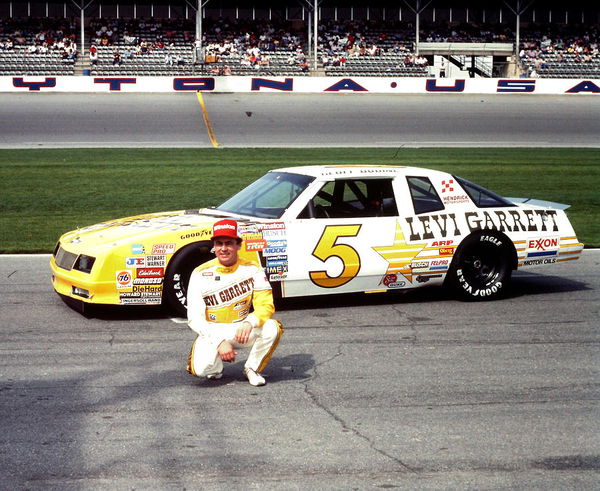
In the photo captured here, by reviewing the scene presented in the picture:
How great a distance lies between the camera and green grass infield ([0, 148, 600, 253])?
1555cm

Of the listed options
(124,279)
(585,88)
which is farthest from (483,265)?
→ (585,88)

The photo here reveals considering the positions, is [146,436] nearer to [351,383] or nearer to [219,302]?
[219,302]

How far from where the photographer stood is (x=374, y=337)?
7633 millimetres

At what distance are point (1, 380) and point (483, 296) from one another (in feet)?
16.6

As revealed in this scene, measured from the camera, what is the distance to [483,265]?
9414 millimetres

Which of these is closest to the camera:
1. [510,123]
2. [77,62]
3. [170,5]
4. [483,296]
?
[483,296]

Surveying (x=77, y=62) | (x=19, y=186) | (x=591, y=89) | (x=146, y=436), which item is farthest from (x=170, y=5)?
(x=146, y=436)

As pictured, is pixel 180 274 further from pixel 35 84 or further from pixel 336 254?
pixel 35 84

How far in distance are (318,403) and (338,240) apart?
10.3 feet

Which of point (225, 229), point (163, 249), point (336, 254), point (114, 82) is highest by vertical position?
point (114, 82)

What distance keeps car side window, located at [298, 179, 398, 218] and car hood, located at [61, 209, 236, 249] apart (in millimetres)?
1016

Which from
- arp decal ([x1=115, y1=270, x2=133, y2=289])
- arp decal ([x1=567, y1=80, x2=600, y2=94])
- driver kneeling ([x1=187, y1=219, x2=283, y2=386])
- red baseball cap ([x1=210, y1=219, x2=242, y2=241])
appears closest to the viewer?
red baseball cap ([x1=210, y1=219, x2=242, y2=241])

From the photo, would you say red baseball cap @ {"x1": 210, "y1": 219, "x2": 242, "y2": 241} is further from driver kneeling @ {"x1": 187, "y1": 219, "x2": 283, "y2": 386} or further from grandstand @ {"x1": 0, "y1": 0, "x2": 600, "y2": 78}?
grandstand @ {"x1": 0, "y1": 0, "x2": 600, "y2": 78}

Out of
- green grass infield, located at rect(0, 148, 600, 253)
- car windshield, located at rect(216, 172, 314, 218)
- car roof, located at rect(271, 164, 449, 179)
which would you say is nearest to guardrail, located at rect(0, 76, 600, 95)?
green grass infield, located at rect(0, 148, 600, 253)
